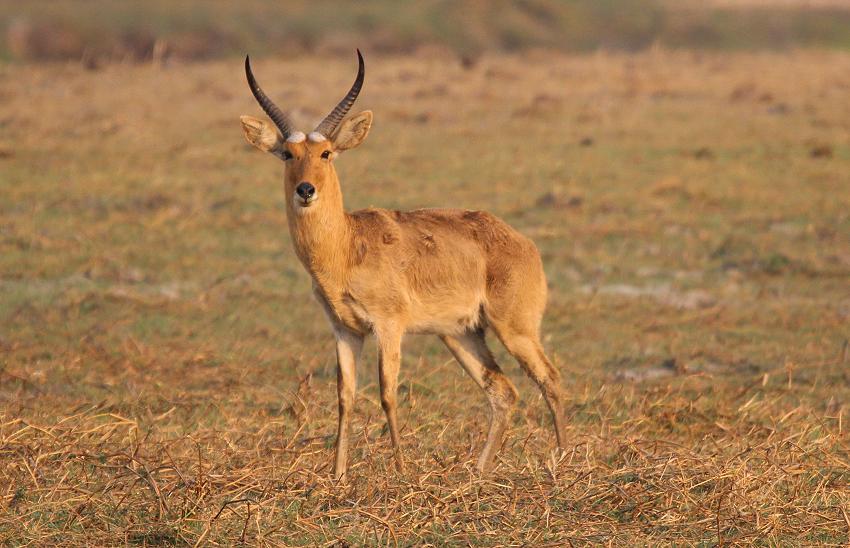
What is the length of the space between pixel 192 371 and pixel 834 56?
29.6 metres

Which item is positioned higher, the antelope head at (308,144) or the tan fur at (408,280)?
the antelope head at (308,144)

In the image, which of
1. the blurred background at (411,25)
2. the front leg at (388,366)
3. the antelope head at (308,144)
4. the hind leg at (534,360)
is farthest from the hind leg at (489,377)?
the blurred background at (411,25)

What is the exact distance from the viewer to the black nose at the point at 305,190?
629 centimetres

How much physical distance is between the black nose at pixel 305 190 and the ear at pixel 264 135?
1.21 feet

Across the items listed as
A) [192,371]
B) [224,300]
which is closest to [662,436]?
[192,371]

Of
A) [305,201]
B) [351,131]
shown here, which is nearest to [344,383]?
[305,201]

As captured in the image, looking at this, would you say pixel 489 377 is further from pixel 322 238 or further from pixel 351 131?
pixel 351 131

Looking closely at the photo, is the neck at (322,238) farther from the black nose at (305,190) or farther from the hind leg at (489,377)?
the hind leg at (489,377)

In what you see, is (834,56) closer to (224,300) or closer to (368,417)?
(224,300)

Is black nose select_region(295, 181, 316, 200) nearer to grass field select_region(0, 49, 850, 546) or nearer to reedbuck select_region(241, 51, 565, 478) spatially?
reedbuck select_region(241, 51, 565, 478)

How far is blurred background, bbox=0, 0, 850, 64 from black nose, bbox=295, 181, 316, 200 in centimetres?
2993

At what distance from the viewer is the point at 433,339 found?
10.2 metres

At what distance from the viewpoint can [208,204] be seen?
548 inches

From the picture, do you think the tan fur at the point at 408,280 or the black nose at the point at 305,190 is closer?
the black nose at the point at 305,190
